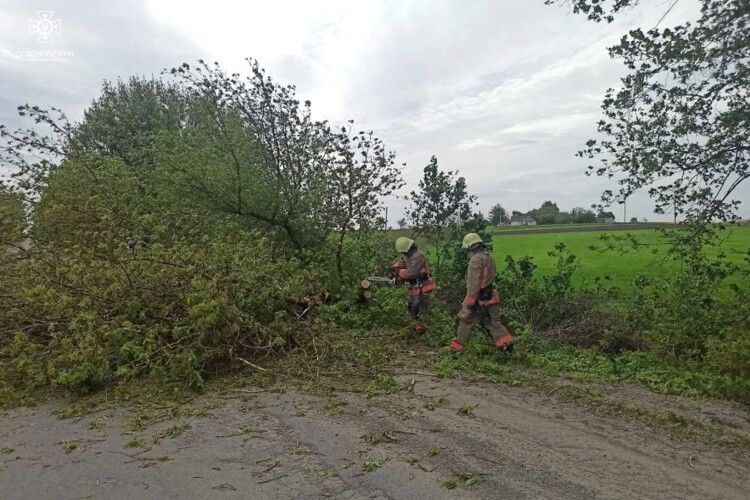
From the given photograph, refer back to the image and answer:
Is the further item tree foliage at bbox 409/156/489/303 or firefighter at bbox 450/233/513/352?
tree foliage at bbox 409/156/489/303

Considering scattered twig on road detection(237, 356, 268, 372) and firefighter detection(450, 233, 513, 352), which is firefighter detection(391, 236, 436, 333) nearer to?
firefighter detection(450, 233, 513, 352)

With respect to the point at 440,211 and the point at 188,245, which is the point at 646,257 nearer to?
the point at 440,211

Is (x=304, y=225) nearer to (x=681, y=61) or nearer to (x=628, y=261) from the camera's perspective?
(x=681, y=61)

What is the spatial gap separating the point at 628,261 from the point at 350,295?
11.5 meters

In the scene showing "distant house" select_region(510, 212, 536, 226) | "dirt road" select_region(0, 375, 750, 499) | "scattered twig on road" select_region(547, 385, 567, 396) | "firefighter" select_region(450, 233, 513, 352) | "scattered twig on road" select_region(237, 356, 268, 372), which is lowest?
"dirt road" select_region(0, 375, 750, 499)

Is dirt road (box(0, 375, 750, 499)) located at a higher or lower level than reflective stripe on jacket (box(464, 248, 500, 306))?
lower

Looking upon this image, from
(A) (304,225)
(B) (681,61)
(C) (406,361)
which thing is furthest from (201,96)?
(B) (681,61)

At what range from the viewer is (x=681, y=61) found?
752 centimetres

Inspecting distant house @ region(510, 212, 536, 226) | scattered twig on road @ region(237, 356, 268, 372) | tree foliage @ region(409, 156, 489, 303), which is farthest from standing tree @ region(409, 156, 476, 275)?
distant house @ region(510, 212, 536, 226)

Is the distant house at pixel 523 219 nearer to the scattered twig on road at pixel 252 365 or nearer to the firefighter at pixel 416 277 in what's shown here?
the firefighter at pixel 416 277

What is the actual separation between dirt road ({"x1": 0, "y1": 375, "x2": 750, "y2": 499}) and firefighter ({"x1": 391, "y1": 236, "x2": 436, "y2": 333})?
2757mm

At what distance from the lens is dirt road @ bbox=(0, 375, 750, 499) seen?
362 cm

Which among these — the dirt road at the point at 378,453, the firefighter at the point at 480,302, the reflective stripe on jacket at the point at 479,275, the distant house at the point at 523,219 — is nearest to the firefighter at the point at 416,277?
the firefighter at the point at 480,302

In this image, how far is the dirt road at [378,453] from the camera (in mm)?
3621
